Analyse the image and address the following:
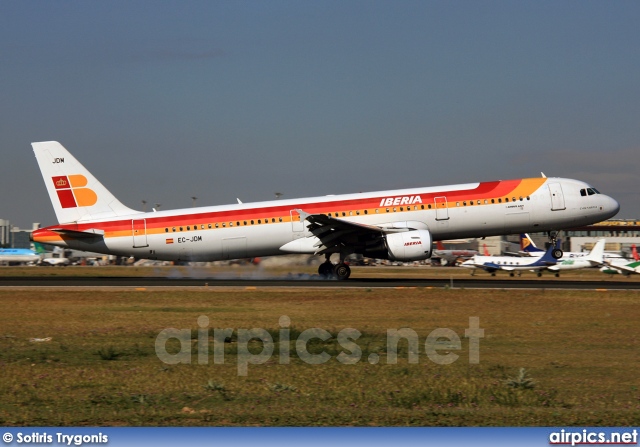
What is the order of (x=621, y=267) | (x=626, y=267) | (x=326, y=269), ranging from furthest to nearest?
(x=621, y=267) → (x=626, y=267) → (x=326, y=269)

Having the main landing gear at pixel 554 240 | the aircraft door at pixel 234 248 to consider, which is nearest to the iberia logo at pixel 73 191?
the aircraft door at pixel 234 248

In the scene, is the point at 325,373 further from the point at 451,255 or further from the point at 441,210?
the point at 451,255

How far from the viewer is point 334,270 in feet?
131

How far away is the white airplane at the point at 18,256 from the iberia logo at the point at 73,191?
216 feet

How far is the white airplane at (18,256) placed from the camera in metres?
101

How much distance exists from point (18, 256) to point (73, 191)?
6885 centimetres

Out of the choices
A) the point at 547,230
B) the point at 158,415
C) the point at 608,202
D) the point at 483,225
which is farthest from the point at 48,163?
the point at 158,415

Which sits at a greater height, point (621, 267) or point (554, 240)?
point (554, 240)

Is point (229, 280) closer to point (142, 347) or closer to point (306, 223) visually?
point (306, 223)

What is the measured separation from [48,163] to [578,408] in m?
35.0

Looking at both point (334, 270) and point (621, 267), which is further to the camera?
point (621, 267)
